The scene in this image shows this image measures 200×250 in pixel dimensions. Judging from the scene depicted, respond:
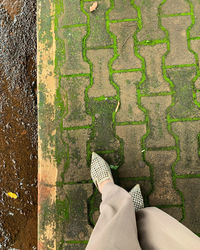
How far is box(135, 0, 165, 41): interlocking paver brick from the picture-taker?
7.55 ft

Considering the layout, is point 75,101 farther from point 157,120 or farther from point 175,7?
point 175,7

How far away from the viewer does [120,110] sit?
2.29 metres

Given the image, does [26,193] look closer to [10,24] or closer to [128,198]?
[128,198]

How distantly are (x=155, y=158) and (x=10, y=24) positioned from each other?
6.20 ft

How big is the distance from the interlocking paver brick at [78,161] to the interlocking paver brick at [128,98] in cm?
35

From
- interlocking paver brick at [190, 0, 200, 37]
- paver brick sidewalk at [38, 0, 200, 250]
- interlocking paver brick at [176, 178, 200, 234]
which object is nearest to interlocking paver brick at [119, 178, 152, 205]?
paver brick sidewalk at [38, 0, 200, 250]

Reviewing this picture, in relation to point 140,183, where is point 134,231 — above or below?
below

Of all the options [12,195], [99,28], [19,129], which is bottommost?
[12,195]

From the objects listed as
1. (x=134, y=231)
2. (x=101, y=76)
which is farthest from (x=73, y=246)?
(x=101, y=76)

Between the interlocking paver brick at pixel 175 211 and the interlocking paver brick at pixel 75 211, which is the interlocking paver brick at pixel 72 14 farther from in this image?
the interlocking paver brick at pixel 175 211

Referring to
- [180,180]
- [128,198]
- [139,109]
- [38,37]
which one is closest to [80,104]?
[139,109]

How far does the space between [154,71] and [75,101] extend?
0.73 m

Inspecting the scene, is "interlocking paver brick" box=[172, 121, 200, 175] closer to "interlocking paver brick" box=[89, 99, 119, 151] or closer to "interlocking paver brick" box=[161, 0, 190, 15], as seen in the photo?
"interlocking paver brick" box=[89, 99, 119, 151]

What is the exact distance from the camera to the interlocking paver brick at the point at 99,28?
234 centimetres
